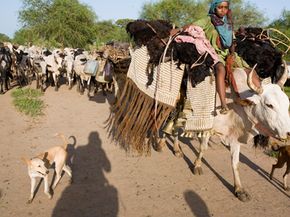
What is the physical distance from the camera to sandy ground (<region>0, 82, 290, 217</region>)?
5.39m

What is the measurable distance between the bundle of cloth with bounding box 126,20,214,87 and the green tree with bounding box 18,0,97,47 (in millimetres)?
33927

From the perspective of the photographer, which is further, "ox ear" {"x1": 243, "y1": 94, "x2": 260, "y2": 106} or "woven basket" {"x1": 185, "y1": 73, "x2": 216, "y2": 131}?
"woven basket" {"x1": 185, "y1": 73, "x2": 216, "y2": 131}

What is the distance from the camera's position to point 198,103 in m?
5.53

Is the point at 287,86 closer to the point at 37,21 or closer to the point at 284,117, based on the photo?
the point at 284,117

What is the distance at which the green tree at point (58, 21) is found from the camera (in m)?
38.2

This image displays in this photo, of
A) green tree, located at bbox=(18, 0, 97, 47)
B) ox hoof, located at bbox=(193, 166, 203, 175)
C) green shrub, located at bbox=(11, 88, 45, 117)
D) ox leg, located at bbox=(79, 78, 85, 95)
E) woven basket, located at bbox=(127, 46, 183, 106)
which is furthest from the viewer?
green tree, located at bbox=(18, 0, 97, 47)

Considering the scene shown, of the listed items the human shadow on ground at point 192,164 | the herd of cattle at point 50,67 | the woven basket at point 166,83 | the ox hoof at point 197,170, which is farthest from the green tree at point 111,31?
the woven basket at point 166,83

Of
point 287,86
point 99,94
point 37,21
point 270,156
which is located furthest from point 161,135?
point 37,21

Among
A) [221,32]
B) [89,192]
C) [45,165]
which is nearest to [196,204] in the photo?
[89,192]

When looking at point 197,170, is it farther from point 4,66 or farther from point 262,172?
point 4,66

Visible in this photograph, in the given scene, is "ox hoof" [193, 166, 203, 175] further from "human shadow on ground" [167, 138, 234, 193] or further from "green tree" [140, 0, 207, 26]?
"green tree" [140, 0, 207, 26]

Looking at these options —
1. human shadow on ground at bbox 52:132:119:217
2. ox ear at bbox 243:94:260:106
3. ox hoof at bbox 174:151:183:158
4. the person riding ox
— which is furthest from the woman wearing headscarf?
the person riding ox

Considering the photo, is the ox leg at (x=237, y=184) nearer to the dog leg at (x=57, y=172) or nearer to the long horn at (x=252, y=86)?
the long horn at (x=252, y=86)

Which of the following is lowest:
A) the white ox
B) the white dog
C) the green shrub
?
the green shrub
